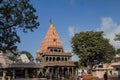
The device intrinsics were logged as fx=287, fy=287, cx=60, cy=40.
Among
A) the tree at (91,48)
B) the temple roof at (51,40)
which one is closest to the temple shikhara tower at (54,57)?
the temple roof at (51,40)

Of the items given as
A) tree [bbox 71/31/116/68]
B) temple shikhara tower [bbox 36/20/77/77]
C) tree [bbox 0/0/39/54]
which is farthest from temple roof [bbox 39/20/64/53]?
tree [bbox 0/0/39/54]

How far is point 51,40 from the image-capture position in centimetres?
8675

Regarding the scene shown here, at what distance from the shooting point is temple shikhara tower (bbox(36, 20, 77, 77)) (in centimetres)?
7653

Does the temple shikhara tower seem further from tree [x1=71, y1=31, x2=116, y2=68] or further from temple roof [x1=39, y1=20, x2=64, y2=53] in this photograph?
tree [x1=71, y1=31, x2=116, y2=68]

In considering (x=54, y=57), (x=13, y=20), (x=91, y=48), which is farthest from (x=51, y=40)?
(x=13, y=20)

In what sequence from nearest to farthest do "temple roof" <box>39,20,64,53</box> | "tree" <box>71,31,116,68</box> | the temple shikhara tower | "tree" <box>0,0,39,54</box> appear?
1. "tree" <box>0,0,39,54</box>
2. "tree" <box>71,31,116,68</box>
3. the temple shikhara tower
4. "temple roof" <box>39,20,64,53</box>

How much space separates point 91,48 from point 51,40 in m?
15.8

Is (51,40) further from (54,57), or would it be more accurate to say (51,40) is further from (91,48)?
(91,48)

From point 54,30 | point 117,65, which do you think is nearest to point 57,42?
point 54,30

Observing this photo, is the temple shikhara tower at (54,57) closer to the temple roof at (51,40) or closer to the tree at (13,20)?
the temple roof at (51,40)

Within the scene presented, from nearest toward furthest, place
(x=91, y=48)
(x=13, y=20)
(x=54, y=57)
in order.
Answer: (x=13, y=20), (x=91, y=48), (x=54, y=57)

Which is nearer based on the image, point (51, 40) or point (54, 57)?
point (54, 57)

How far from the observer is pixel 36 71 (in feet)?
234

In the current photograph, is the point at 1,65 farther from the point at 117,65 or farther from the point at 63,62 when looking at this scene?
the point at 117,65
